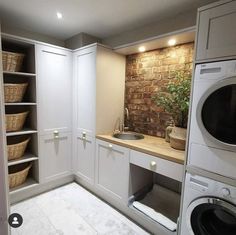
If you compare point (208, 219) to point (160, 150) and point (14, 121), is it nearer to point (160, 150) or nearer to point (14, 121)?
point (160, 150)

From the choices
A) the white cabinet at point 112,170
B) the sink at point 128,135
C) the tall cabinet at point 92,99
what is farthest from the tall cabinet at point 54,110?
the sink at point 128,135

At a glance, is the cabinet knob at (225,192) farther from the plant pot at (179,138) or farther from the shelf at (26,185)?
the shelf at (26,185)

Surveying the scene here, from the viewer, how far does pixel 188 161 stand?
138 cm

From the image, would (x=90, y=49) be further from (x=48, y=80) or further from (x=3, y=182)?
(x=3, y=182)

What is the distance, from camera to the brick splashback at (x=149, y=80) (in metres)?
2.12

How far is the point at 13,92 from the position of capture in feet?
6.89

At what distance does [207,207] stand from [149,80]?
5.44 feet

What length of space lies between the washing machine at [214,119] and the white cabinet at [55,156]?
1871 mm

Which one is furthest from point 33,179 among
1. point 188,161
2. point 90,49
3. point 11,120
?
point 188,161

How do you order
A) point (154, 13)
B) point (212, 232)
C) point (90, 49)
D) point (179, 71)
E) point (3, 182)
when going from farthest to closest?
point (90, 49) < point (179, 71) < point (154, 13) < point (212, 232) < point (3, 182)

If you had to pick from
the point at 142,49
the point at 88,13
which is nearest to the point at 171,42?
the point at 142,49

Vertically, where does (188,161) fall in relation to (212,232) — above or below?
above

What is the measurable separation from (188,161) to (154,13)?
1.61m

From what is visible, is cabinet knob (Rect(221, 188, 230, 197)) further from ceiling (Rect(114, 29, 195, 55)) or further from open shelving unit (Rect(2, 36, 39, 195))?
open shelving unit (Rect(2, 36, 39, 195))
